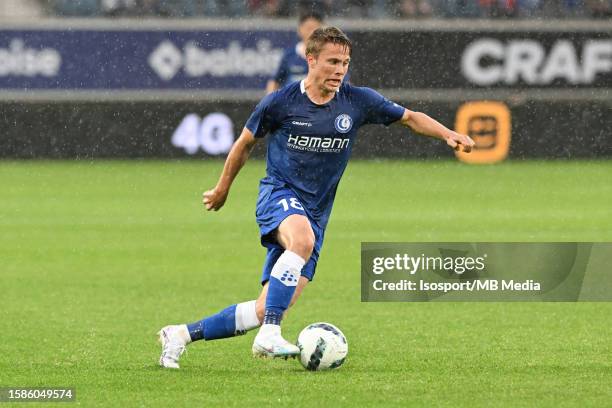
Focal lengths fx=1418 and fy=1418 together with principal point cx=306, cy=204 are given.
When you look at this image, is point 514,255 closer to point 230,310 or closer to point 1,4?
point 230,310

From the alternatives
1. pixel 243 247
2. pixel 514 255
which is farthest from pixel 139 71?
pixel 514 255

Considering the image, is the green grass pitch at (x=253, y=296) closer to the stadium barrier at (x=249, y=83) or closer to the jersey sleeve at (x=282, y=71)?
the stadium barrier at (x=249, y=83)

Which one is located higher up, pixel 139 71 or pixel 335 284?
pixel 139 71

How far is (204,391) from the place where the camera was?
20.0 feet

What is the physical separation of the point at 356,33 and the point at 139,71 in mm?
3222

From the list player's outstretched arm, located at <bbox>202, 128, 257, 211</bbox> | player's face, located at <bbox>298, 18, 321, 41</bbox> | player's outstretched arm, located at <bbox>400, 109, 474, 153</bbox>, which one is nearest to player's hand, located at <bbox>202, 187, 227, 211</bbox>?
player's outstretched arm, located at <bbox>202, 128, 257, 211</bbox>

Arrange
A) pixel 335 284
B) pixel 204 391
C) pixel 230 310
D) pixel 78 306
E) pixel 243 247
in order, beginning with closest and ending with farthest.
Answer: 1. pixel 204 391
2. pixel 230 310
3. pixel 78 306
4. pixel 335 284
5. pixel 243 247

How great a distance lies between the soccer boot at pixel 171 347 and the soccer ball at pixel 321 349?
578 millimetres

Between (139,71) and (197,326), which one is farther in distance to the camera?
(139,71)

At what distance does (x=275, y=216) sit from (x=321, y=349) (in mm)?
662

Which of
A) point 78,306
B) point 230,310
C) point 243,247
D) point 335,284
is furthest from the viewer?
point 243,247

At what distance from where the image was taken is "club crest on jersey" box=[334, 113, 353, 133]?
6.86 m

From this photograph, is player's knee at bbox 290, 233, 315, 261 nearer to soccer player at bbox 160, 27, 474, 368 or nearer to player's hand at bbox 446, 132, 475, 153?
soccer player at bbox 160, 27, 474, 368

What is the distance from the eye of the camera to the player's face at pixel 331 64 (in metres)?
6.72
